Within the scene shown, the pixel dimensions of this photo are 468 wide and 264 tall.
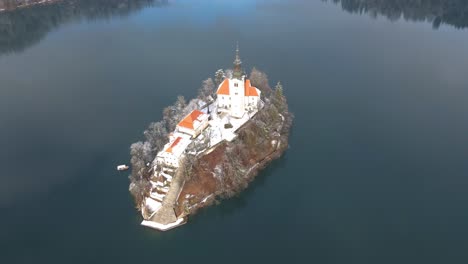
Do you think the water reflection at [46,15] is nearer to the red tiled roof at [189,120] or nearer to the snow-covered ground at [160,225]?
the red tiled roof at [189,120]

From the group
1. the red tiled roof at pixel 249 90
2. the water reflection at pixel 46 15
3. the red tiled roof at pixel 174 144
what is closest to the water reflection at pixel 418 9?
the water reflection at pixel 46 15

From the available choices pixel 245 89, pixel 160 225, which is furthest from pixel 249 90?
pixel 160 225

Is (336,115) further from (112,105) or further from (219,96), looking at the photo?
(112,105)

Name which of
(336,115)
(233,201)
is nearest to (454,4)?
(336,115)

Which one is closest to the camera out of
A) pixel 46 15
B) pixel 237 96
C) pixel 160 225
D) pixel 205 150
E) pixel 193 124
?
pixel 160 225

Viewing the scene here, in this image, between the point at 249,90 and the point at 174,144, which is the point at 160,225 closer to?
the point at 174,144

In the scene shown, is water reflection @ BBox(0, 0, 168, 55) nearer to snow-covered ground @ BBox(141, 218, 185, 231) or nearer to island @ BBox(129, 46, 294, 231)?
island @ BBox(129, 46, 294, 231)
